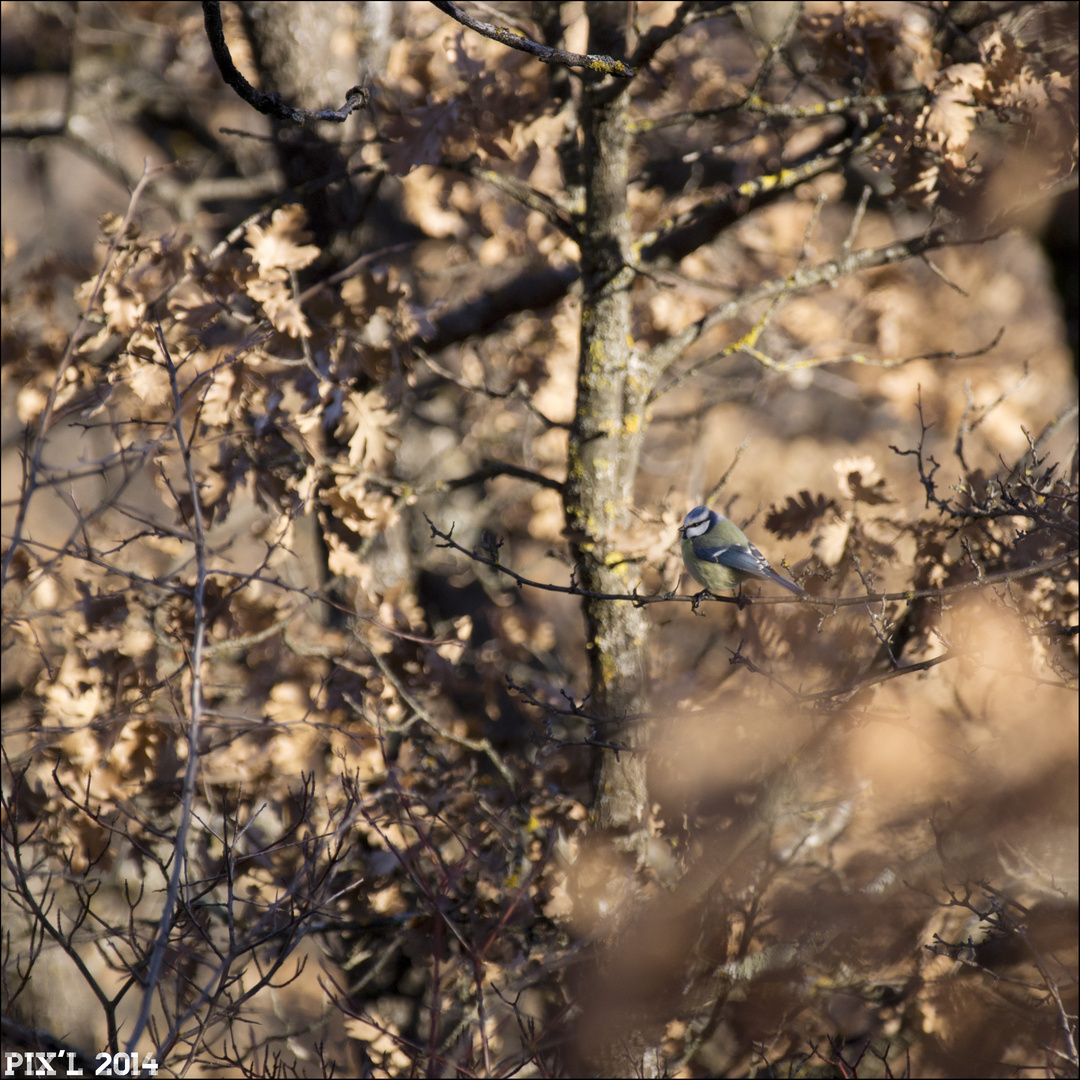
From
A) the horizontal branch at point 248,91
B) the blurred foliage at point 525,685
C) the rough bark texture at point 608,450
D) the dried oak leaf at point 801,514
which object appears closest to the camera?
the horizontal branch at point 248,91

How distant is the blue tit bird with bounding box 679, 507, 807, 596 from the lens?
11.0ft

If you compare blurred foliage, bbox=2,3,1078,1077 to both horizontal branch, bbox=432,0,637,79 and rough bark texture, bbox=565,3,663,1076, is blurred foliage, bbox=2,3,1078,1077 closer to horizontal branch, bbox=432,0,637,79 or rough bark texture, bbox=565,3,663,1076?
rough bark texture, bbox=565,3,663,1076

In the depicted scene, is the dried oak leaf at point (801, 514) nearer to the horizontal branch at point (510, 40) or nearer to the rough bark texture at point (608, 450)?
the rough bark texture at point (608, 450)

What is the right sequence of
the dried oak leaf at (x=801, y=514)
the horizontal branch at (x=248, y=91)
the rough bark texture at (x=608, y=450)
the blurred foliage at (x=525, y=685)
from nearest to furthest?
1. the horizontal branch at (x=248, y=91)
2. the blurred foliage at (x=525, y=685)
3. the rough bark texture at (x=608, y=450)
4. the dried oak leaf at (x=801, y=514)

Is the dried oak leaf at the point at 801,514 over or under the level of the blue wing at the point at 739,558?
over

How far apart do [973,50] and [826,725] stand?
3097mm

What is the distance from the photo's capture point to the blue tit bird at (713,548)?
336 centimetres

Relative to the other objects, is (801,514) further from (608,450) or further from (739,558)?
(608,450)

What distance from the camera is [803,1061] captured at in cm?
380

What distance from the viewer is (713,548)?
3.39 metres

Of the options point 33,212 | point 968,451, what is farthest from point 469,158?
point 33,212

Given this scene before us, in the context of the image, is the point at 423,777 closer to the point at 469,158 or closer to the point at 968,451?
the point at 469,158

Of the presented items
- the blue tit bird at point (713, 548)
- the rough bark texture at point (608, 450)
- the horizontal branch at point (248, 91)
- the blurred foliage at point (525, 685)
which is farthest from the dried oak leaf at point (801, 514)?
the horizontal branch at point (248, 91)

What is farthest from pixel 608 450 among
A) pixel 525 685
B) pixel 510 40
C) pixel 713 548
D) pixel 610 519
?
pixel 510 40
